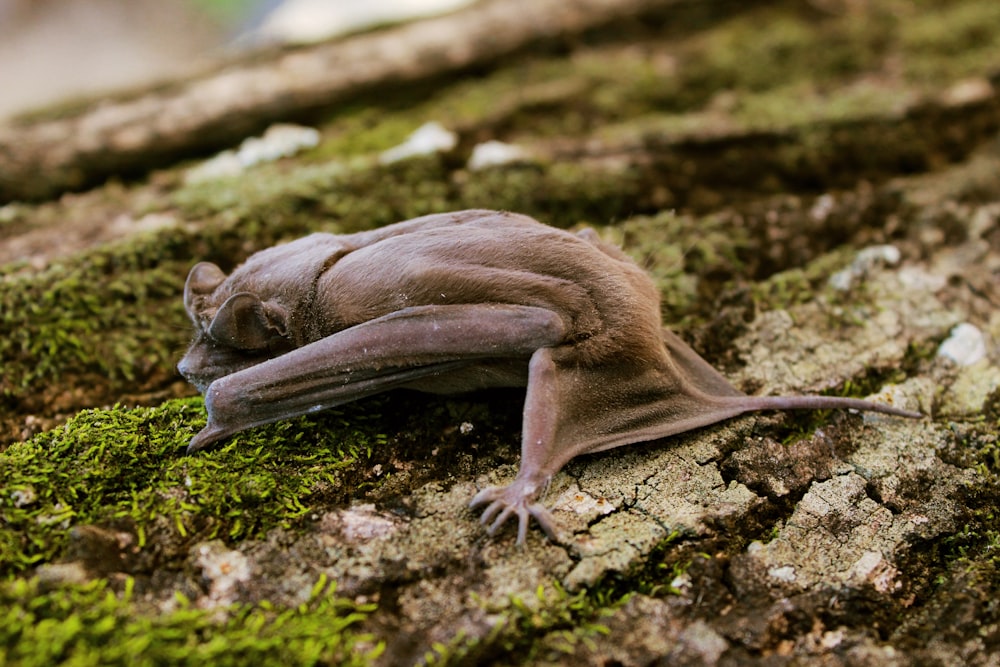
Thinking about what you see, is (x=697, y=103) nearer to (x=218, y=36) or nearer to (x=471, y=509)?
(x=471, y=509)

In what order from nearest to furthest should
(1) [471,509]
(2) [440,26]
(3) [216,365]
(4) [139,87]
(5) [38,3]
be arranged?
(1) [471,509], (3) [216,365], (4) [139,87], (2) [440,26], (5) [38,3]

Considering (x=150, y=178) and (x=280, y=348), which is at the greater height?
(x=150, y=178)

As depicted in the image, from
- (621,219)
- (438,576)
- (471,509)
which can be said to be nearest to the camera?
(438,576)

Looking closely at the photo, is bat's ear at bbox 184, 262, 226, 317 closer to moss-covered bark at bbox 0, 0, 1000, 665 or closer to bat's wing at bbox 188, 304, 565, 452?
moss-covered bark at bbox 0, 0, 1000, 665

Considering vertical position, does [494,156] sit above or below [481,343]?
above

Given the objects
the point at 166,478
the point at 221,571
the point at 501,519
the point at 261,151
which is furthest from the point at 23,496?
the point at 261,151

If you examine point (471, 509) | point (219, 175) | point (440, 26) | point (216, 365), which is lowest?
point (471, 509)

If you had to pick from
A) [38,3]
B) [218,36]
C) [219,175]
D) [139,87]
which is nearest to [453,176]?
[219,175]

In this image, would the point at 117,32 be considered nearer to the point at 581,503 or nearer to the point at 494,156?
the point at 494,156
